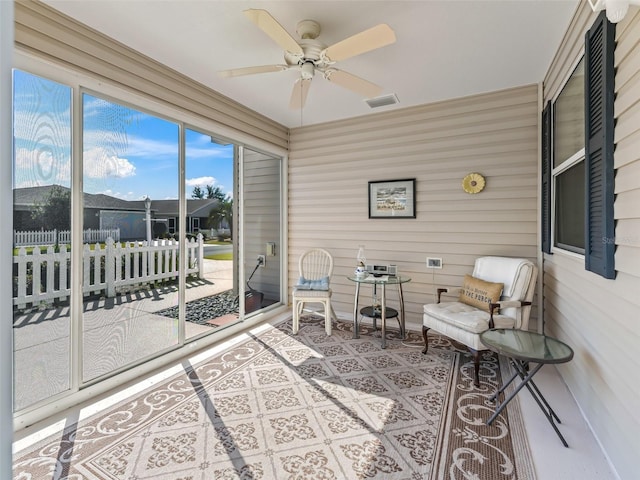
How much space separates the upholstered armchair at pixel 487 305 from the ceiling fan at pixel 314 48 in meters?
2.12

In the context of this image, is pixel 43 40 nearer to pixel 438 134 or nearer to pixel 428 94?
pixel 428 94

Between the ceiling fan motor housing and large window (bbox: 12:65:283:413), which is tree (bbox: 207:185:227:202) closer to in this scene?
large window (bbox: 12:65:283:413)

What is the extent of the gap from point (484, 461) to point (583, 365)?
1045 millimetres

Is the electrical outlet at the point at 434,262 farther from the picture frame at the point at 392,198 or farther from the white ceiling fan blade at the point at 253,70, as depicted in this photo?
the white ceiling fan blade at the point at 253,70

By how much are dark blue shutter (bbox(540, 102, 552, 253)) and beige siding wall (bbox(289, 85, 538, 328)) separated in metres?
0.17

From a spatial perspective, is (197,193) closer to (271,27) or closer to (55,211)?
(55,211)

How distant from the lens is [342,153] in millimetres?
4488

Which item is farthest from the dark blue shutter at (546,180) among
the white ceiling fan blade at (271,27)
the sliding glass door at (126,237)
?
the sliding glass door at (126,237)

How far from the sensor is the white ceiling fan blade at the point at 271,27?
1.79m

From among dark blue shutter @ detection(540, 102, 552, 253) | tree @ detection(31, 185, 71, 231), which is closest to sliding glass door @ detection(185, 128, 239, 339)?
tree @ detection(31, 185, 71, 231)

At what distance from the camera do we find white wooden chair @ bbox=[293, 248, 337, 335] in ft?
12.6

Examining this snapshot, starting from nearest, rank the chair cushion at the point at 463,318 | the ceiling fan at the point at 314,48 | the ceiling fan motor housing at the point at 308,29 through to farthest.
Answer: the ceiling fan at the point at 314,48
the ceiling fan motor housing at the point at 308,29
the chair cushion at the point at 463,318

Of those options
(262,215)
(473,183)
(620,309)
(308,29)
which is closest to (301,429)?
(620,309)

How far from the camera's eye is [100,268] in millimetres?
2576
